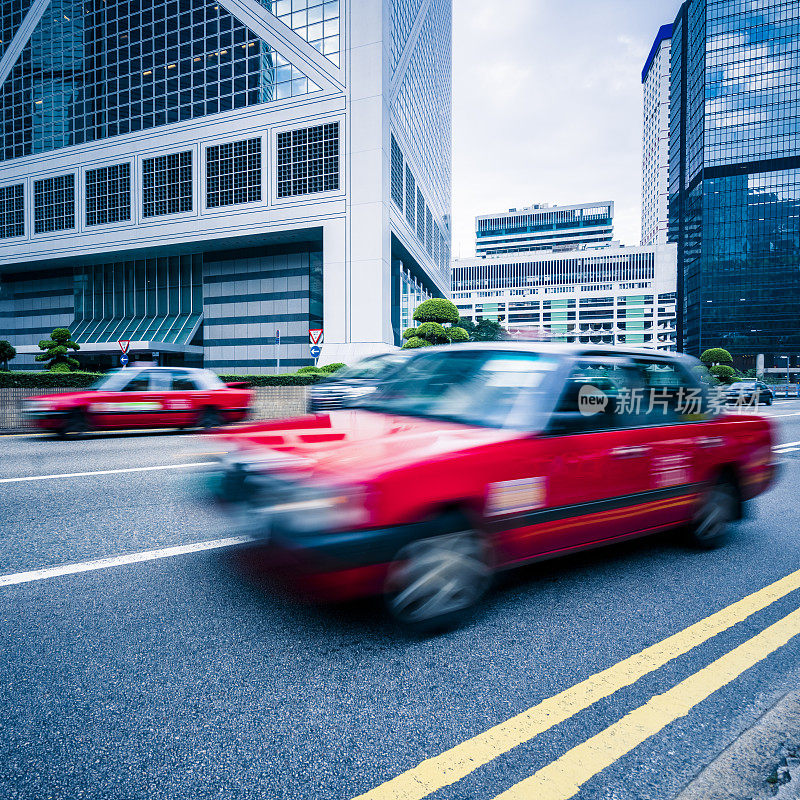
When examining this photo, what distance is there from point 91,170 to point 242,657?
43994 mm

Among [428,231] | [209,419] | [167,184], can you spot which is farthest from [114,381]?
[428,231]

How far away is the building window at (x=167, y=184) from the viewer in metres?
34.1

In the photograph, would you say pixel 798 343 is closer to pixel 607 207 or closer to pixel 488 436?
pixel 607 207

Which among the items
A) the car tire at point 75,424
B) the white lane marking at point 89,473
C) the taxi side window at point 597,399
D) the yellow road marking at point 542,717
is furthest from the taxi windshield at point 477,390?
the car tire at point 75,424

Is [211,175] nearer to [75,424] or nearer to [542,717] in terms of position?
[75,424]

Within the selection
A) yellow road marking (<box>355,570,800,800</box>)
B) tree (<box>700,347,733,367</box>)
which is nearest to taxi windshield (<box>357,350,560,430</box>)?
yellow road marking (<box>355,570,800,800</box>)

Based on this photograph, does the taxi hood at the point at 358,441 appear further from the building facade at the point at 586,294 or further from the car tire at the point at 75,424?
the building facade at the point at 586,294

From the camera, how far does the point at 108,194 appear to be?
36406 millimetres

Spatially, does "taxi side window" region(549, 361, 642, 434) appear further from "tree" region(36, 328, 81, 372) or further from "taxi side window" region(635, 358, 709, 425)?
"tree" region(36, 328, 81, 372)

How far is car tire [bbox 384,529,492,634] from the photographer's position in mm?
2463

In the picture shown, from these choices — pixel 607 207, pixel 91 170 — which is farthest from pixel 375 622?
pixel 607 207

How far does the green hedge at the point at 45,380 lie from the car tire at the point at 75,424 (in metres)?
5.83

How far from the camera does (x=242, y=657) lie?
2.31 meters

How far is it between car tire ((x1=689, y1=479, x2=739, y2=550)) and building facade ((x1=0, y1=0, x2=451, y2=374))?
1043 inches
